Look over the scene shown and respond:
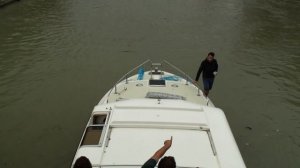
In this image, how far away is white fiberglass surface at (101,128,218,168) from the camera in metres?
5.46

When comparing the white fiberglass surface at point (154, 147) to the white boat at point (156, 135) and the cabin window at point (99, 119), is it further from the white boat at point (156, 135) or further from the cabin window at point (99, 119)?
the cabin window at point (99, 119)

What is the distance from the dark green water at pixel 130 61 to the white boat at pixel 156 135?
335 cm

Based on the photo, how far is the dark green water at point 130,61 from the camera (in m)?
10.5

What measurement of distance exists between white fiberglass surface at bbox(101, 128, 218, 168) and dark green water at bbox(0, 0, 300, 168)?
390 cm

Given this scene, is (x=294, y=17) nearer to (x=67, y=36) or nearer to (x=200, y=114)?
(x=67, y=36)

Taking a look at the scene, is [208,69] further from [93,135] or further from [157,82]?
[93,135]

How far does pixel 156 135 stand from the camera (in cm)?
610

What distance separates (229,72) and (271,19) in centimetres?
1056

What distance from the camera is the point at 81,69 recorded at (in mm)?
15250

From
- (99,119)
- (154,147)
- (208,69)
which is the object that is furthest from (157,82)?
(154,147)

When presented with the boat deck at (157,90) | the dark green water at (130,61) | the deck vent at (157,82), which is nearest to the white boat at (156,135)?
the boat deck at (157,90)

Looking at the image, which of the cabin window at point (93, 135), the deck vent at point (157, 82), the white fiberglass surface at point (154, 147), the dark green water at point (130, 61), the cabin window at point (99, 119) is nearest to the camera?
the white fiberglass surface at point (154, 147)

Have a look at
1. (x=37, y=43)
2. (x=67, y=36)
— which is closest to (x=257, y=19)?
(x=67, y=36)

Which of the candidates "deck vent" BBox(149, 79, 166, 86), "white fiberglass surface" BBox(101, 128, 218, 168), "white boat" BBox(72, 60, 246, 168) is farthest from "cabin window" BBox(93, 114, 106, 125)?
"deck vent" BBox(149, 79, 166, 86)
